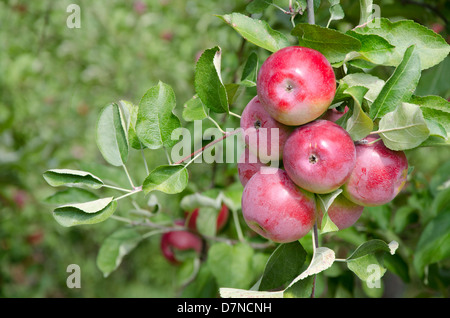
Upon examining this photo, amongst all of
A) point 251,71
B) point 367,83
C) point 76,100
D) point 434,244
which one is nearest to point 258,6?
point 251,71

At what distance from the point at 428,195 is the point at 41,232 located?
178cm

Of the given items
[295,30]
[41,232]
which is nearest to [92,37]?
[41,232]

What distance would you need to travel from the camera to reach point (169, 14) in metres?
2.55

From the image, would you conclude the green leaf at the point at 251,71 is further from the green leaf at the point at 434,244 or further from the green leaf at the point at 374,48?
the green leaf at the point at 434,244

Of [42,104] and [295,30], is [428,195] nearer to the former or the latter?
[295,30]

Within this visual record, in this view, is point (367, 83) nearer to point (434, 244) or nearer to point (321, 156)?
point (321, 156)

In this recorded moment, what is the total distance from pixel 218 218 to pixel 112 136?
0.66 meters

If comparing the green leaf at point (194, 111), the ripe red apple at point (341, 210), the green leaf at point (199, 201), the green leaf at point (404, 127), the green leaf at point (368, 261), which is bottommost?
the green leaf at point (199, 201)

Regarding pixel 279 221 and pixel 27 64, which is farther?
pixel 27 64

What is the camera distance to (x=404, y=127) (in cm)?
51

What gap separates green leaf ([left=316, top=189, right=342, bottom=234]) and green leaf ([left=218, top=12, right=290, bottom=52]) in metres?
0.20

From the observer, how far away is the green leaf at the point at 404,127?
50cm

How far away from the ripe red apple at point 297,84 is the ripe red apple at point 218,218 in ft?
2.30

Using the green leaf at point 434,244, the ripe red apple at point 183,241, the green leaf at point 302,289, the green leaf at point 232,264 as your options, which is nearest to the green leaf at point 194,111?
the green leaf at point 302,289
